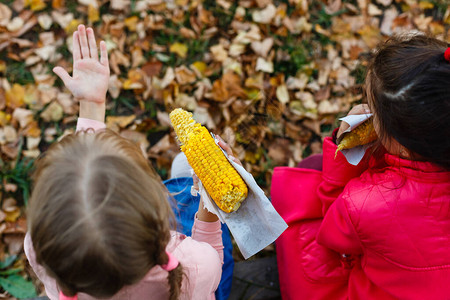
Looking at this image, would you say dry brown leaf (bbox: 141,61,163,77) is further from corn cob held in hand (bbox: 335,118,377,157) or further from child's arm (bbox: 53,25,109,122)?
corn cob held in hand (bbox: 335,118,377,157)

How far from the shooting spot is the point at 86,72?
5.53 ft

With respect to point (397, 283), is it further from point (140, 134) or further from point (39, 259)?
point (140, 134)

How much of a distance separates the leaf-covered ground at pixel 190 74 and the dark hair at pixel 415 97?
45.9 inches

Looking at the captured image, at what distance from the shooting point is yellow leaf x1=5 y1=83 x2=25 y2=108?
7.48 feet

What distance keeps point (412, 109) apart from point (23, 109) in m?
2.16

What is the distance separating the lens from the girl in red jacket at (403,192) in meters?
1.14

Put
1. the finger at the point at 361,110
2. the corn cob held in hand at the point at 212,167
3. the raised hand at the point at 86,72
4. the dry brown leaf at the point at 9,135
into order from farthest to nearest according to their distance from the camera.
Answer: the dry brown leaf at the point at 9,135 → the raised hand at the point at 86,72 → the finger at the point at 361,110 → the corn cob held in hand at the point at 212,167

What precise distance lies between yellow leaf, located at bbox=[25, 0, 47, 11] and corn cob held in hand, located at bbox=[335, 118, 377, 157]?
7.00ft

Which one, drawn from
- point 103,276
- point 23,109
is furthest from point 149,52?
point 103,276

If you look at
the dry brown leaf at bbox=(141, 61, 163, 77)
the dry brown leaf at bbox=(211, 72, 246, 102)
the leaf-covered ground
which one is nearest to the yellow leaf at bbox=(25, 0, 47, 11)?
the leaf-covered ground

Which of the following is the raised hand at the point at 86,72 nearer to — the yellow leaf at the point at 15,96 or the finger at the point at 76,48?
the finger at the point at 76,48

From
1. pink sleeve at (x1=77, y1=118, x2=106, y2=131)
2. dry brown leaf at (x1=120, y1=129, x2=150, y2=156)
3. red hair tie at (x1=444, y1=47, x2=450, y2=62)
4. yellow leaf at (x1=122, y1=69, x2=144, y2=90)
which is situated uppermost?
red hair tie at (x1=444, y1=47, x2=450, y2=62)

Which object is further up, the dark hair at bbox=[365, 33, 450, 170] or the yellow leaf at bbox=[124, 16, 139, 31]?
the dark hair at bbox=[365, 33, 450, 170]

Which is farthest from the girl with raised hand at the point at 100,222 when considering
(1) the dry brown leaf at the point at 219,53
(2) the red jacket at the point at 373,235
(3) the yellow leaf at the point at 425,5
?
(3) the yellow leaf at the point at 425,5
